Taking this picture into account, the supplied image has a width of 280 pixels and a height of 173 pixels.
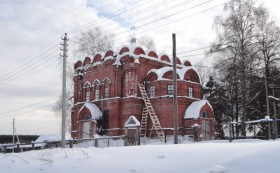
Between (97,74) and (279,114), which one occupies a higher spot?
(97,74)

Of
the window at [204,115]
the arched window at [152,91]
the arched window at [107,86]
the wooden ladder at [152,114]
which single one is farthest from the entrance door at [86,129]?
the window at [204,115]

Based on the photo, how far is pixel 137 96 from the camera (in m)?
32.3

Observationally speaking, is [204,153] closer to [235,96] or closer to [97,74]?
[235,96]

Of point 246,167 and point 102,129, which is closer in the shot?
point 246,167

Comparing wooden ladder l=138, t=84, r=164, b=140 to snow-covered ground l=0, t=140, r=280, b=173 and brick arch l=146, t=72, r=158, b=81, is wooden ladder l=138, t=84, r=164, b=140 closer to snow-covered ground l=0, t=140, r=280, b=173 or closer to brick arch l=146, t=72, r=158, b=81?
brick arch l=146, t=72, r=158, b=81

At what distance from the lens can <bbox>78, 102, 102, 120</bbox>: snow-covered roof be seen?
32.7 m

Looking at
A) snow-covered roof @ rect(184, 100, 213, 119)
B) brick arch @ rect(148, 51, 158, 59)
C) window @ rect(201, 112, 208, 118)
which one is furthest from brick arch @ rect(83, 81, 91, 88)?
window @ rect(201, 112, 208, 118)

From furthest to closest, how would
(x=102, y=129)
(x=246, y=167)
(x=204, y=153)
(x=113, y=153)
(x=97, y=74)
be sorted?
(x=97, y=74)
(x=102, y=129)
(x=113, y=153)
(x=204, y=153)
(x=246, y=167)

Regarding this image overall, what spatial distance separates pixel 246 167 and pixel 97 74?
2983cm

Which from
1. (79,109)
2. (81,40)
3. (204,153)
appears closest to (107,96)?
(79,109)

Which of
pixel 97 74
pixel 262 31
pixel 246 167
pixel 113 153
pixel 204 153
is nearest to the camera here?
pixel 246 167

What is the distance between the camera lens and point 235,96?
32438 mm

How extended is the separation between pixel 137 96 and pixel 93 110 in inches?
175

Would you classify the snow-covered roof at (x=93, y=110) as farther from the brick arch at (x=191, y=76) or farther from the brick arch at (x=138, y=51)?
the brick arch at (x=191, y=76)
